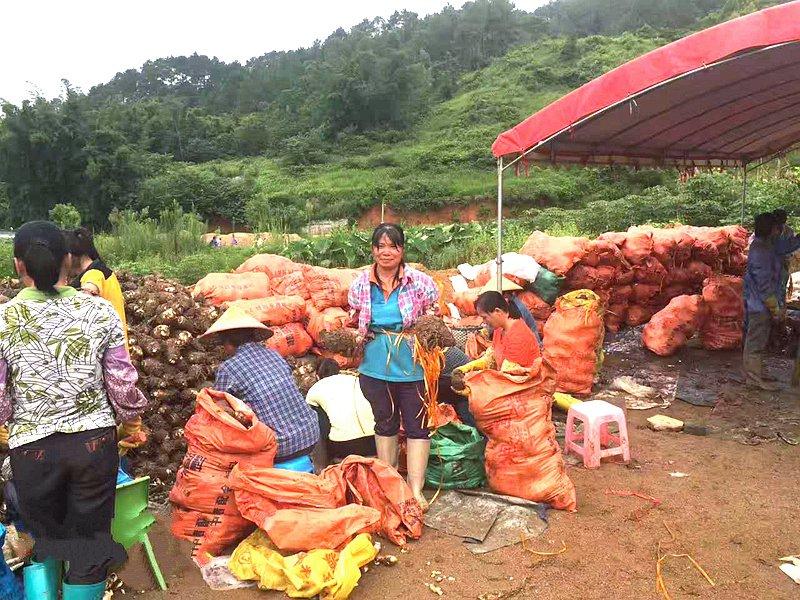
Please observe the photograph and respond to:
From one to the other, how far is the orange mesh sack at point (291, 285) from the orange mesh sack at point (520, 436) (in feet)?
9.52

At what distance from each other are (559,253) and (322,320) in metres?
2.68

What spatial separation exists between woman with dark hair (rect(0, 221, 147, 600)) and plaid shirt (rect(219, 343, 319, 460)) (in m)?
0.79

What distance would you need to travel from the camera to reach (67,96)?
28.0m

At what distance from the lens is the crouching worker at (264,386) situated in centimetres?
324

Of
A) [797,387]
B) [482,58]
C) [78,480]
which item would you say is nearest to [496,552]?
[78,480]

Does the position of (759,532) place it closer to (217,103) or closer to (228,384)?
(228,384)

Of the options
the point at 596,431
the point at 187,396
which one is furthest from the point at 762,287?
the point at 187,396

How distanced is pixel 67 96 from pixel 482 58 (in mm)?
41978

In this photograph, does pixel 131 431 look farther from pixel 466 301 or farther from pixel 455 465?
pixel 466 301

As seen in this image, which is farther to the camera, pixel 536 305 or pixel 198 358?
pixel 536 305

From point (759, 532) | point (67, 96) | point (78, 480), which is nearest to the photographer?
point (78, 480)

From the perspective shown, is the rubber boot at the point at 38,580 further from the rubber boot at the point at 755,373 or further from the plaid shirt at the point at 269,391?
the rubber boot at the point at 755,373

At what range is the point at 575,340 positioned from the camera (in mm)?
5723

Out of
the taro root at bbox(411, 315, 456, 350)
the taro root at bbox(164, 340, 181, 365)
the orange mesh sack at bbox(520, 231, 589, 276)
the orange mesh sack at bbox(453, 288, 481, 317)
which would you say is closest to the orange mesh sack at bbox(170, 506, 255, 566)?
the taro root at bbox(411, 315, 456, 350)
